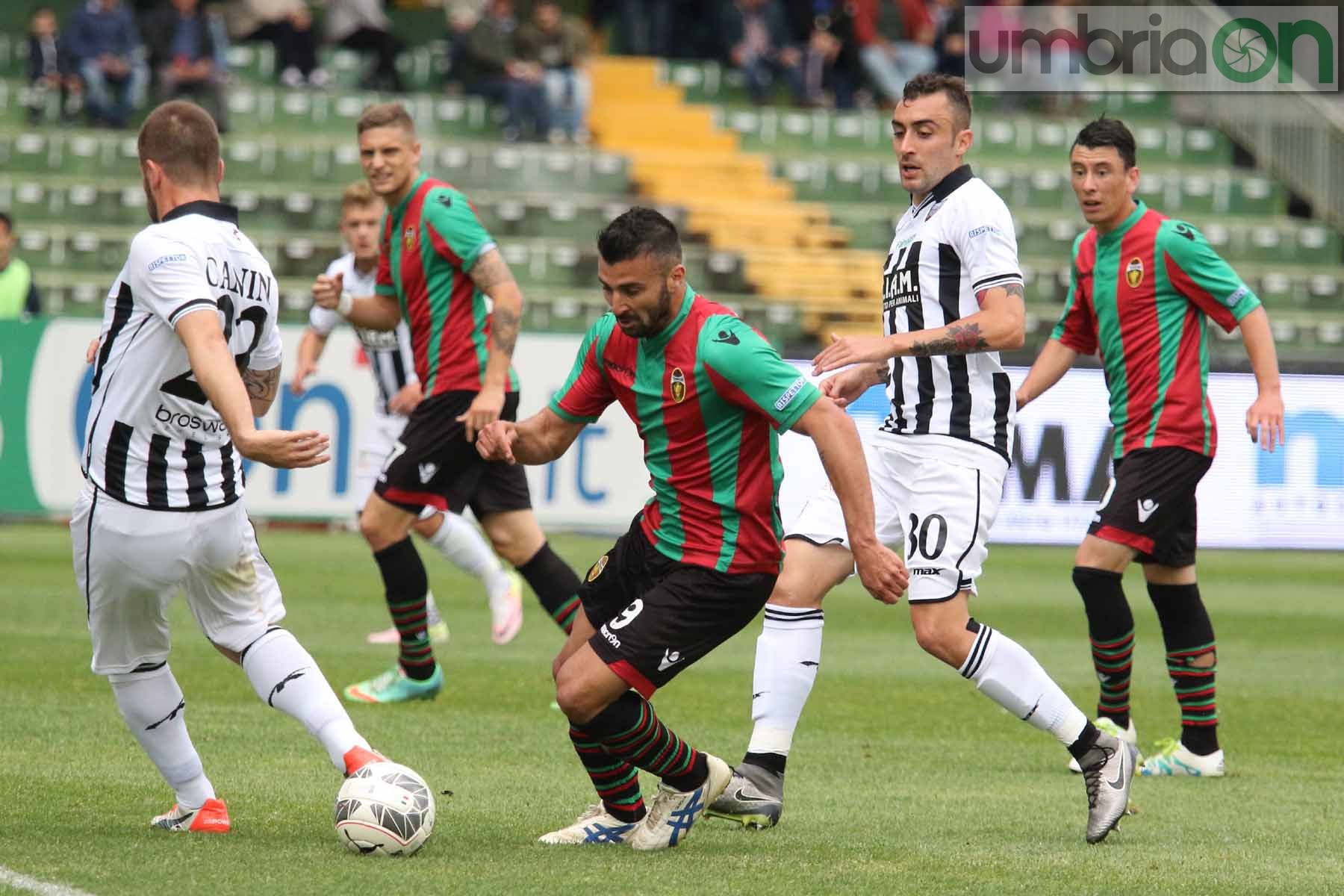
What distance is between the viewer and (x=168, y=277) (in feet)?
15.8

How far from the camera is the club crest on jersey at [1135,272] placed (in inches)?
275

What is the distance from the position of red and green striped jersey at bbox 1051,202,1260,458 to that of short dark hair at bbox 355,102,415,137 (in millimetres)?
2844

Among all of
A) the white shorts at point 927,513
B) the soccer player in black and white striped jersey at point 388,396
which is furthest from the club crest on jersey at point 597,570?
the soccer player in black and white striped jersey at point 388,396

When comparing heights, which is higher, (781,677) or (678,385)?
(678,385)

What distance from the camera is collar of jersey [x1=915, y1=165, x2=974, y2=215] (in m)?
5.88

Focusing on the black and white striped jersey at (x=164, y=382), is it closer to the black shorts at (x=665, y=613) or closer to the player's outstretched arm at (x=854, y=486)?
the black shorts at (x=665, y=613)

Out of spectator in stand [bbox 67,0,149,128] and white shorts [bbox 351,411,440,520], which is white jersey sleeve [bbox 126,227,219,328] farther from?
spectator in stand [bbox 67,0,149,128]

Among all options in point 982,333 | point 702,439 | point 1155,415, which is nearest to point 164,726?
point 702,439

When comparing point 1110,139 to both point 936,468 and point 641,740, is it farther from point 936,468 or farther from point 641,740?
point 641,740

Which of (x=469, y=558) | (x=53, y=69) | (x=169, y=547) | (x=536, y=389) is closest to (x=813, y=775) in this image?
(x=169, y=547)

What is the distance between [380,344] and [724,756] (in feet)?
13.1

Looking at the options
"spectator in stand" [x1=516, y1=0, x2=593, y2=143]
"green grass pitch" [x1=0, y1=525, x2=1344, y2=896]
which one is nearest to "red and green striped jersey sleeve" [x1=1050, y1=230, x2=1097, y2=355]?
"green grass pitch" [x1=0, y1=525, x2=1344, y2=896]

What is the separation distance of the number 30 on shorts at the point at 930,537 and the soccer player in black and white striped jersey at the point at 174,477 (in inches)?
69.9

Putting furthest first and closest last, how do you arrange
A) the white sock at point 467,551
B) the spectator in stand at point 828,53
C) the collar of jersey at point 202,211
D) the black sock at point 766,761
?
the spectator in stand at point 828,53
the white sock at point 467,551
the black sock at point 766,761
the collar of jersey at point 202,211
